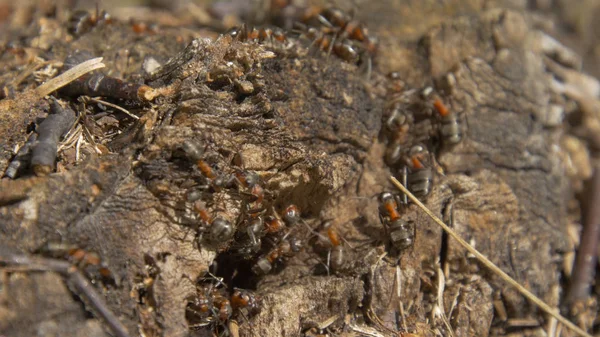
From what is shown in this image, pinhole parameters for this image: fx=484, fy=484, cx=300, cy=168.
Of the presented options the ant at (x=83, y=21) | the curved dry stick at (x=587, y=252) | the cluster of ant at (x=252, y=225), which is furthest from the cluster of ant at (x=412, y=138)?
the ant at (x=83, y=21)

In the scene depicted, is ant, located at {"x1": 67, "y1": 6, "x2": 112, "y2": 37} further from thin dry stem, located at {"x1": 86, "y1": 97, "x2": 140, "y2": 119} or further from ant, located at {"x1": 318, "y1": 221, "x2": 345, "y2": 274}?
ant, located at {"x1": 318, "y1": 221, "x2": 345, "y2": 274}

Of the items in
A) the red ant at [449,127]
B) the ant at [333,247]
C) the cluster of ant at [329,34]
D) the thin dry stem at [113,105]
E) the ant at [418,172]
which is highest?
the cluster of ant at [329,34]

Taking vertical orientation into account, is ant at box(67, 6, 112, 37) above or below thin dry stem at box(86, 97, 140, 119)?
above

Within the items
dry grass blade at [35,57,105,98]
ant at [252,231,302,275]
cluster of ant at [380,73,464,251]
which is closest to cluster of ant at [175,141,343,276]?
ant at [252,231,302,275]

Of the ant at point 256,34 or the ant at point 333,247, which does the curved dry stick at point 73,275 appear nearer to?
the ant at point 333,247

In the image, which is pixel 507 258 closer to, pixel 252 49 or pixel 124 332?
pixel 252 49

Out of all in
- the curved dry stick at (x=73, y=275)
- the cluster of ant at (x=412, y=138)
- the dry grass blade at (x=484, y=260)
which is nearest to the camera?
the curved dry stick at (x=73, y=275)

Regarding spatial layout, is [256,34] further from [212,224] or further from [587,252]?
[587,252]
